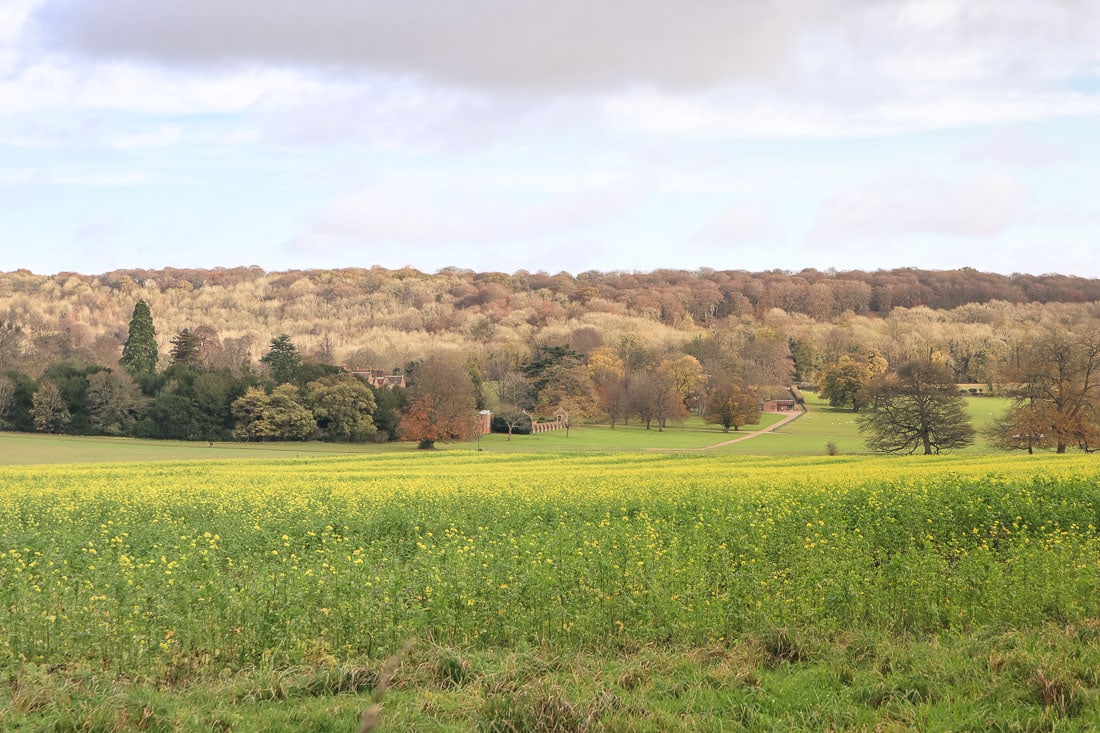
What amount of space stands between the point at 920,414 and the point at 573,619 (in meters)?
50.7

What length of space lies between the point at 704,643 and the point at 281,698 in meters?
4.56

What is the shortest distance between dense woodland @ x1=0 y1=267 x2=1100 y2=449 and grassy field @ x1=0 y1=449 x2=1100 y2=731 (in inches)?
1839

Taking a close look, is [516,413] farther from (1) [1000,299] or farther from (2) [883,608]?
(1) [1000,299]

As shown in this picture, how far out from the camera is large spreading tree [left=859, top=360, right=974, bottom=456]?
53.9 meters

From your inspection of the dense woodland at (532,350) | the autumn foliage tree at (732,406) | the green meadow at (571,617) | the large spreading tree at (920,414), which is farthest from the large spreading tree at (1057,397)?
the autumn foliage tree at (732,406)

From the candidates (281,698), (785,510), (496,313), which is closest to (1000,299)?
(496,313)

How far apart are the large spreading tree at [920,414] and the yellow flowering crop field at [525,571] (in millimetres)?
35770

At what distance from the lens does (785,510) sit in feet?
53.0

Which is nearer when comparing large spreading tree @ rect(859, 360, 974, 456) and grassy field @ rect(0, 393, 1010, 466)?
large spreading tree @ rect(859, 360, 974, 456)

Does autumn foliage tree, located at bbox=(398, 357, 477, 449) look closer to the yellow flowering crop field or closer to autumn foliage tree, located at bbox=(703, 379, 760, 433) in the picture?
autumn foliage tree, located at bbox=(703, 379, 760, 433)

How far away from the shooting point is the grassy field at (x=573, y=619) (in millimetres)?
6719

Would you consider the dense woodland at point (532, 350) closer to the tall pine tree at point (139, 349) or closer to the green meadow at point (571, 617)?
the tall pine tree at point (139, 349)

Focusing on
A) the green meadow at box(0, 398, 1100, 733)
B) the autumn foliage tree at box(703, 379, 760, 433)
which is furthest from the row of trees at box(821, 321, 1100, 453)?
the autumn foliage tree at box(703, 379, 760, 433)

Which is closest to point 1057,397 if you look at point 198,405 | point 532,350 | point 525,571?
point 525,571
